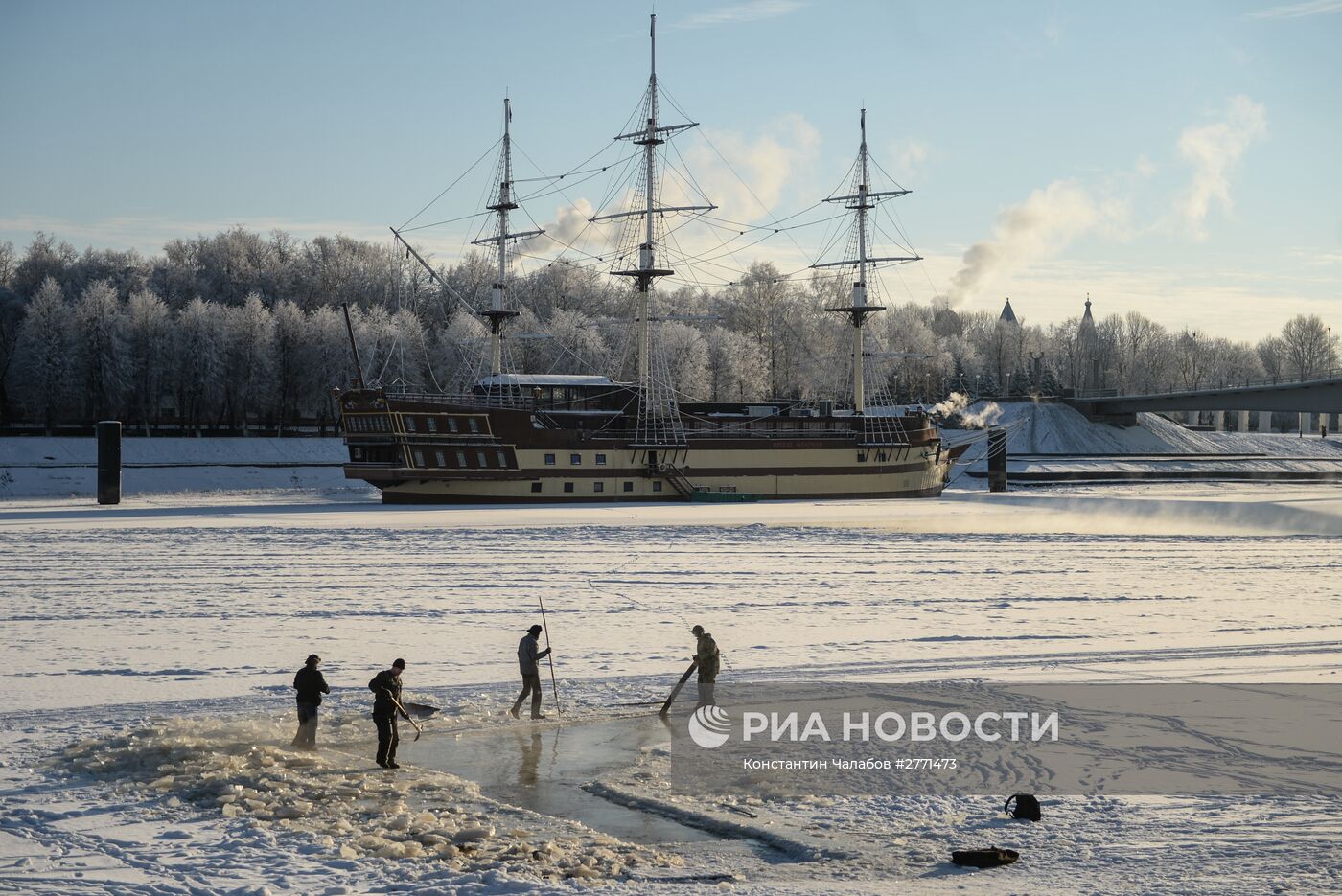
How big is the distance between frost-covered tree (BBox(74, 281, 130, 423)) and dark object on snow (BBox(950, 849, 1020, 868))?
7958cm

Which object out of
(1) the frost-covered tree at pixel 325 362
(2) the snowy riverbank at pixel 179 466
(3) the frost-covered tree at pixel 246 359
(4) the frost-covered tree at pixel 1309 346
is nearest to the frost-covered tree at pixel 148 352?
(3) the frost-covered tree at pixel 246 359

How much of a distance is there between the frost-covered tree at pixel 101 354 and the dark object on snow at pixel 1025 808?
7898 cm

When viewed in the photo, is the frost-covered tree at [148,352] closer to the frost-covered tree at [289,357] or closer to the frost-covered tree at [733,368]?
the frost-covered tree at [289,357]

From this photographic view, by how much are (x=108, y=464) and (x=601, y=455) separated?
770 inches

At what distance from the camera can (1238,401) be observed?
88500 mm

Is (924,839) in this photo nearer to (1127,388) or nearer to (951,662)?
(951,662)

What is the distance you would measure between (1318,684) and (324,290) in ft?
308

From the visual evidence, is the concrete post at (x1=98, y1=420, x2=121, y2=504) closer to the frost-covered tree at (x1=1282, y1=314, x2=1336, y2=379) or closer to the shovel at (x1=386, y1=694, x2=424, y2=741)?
the shovel at (x1=386, y1=694, x2=424, y2=741)

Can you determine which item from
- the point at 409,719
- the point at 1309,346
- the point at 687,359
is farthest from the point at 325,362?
the point at 1309,346

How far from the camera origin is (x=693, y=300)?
122750mm

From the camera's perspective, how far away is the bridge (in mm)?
79562

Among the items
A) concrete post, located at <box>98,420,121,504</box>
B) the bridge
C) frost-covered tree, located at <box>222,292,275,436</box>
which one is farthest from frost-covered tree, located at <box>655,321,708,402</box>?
concrete post, located at <box>98,420,121,504</box>

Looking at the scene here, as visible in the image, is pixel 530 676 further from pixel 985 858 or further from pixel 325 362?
pixel 325 362

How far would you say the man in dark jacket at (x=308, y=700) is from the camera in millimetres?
12469
